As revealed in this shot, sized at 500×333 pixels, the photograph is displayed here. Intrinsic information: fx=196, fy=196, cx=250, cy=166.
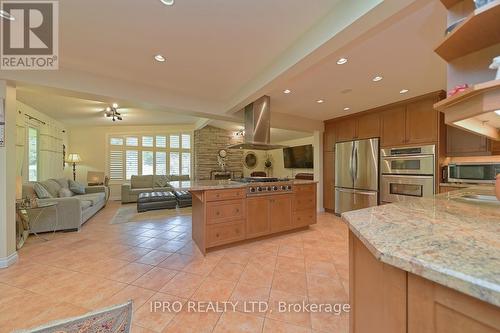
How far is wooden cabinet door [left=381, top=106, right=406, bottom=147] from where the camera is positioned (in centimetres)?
351

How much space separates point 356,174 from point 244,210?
2659 mm

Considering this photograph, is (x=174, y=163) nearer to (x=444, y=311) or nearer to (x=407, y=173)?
(x=407, y=173)

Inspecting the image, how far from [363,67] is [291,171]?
5.96 metres

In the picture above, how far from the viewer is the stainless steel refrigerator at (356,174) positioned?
12.6 ft

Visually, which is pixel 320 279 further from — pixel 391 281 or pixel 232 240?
pixel 391 281

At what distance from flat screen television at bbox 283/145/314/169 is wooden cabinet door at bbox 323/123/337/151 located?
183 cm

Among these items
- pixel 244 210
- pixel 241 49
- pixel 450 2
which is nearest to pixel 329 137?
pixel 244 210

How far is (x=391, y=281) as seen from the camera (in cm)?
67

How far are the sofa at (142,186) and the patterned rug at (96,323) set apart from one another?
452 cm

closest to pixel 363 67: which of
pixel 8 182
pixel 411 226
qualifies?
pixel 411 226

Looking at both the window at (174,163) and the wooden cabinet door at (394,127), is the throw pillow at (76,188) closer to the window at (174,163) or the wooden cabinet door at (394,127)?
the window at (174,163)

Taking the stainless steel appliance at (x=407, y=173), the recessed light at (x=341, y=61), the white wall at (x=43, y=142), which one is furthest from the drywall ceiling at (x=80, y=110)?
the stainless steel appliance at (x=407, y=173)

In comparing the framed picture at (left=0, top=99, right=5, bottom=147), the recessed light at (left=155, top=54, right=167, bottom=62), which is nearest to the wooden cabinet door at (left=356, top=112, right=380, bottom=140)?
→ the recessed light at (left=155, top=54, right=167, bottom=62)

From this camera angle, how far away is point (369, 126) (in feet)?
13.1
